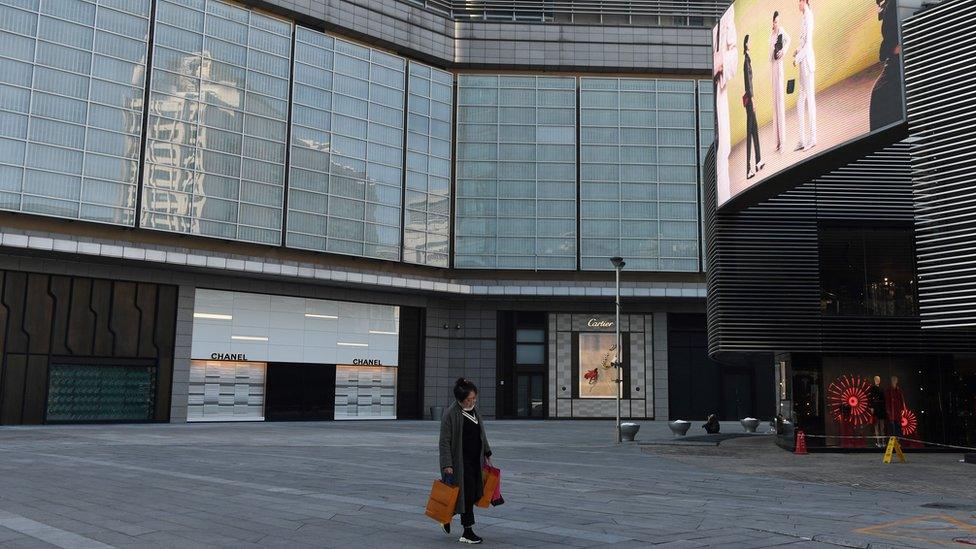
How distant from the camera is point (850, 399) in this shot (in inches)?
1023

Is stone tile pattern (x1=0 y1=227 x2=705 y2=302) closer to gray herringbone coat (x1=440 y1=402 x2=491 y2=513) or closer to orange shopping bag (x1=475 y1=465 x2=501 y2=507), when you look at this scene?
gray herringbone coat (x1=440 y1=402 x2=491 y2=513)

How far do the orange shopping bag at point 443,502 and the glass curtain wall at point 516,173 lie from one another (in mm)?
41315

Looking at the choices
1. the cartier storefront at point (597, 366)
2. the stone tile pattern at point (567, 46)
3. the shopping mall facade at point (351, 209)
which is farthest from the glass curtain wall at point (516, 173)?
the cartier storefront at point (597, 366)

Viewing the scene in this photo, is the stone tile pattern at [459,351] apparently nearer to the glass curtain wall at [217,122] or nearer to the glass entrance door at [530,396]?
the glass entrance door at [530,396]

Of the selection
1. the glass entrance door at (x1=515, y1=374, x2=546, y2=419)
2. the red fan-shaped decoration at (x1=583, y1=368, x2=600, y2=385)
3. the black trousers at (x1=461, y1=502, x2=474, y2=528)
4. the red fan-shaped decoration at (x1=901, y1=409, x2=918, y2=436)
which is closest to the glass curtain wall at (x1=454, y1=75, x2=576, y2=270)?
the red fan-shaped decoration at (x1=583, y1=368, x2=600, y2=385)

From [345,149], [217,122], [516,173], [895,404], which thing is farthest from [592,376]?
[895,404]

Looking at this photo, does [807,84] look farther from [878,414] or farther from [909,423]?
[909,423]

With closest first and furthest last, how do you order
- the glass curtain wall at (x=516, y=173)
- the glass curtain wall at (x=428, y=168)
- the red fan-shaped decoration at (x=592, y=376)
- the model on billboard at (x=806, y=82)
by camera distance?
the model on billboard at (x=806, y=82) → the glass curtain wall at (x=428, y=168) → the glass curtain wall at (x=516, y=173) → the red fan-shaped decoration at (x=592, y=376)

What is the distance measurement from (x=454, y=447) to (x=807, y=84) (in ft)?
51.9

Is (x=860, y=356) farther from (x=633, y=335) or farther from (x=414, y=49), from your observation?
(x=414, y=49)

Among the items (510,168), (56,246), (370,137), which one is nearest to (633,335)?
(510,168)

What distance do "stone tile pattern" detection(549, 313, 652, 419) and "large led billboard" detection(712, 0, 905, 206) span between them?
2541 cm

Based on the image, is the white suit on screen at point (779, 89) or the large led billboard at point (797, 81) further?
the white suit on screen at point (779, 89)

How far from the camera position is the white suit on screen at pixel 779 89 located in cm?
2215
